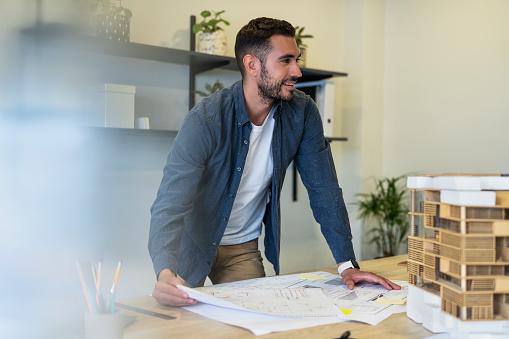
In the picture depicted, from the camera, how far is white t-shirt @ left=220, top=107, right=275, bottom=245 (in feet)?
5.00

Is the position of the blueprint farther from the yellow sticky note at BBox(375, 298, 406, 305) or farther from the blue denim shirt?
the blue denim shirt

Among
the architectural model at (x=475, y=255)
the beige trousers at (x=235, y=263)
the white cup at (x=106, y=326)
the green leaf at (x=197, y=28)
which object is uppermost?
the green leaf at (x=197, y=28)

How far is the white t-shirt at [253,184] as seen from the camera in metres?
1.52

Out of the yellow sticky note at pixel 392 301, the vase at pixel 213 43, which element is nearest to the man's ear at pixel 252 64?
the yellow sticky note at pixel 392 301

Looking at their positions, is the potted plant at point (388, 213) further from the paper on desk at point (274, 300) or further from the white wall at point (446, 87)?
the paper on desk at point (274, 300)

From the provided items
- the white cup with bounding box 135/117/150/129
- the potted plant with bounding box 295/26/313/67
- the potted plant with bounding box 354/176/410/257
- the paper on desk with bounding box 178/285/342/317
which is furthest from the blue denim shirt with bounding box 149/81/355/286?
the potted plant with bounding box 354/176/410/257

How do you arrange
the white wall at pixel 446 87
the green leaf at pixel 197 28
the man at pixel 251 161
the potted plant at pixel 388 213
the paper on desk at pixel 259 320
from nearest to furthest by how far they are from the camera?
the paper on desk at pixel 259 320 → the man at pixel 251 161 → the green leaf at pixel 197 28 → the white wall at pixel 446 87 → the potted plant at pixel 388 213

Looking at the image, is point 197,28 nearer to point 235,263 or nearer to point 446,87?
point 235,263

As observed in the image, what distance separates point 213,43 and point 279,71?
100cm

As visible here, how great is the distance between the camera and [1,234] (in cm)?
26

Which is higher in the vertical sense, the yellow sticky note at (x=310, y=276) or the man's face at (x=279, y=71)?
the man's face at (x=279, y=71)

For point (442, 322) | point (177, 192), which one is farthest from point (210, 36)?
point (442, 322)

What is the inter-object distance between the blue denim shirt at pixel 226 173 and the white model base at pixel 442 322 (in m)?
0.48

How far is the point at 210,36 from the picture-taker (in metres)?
2.37
